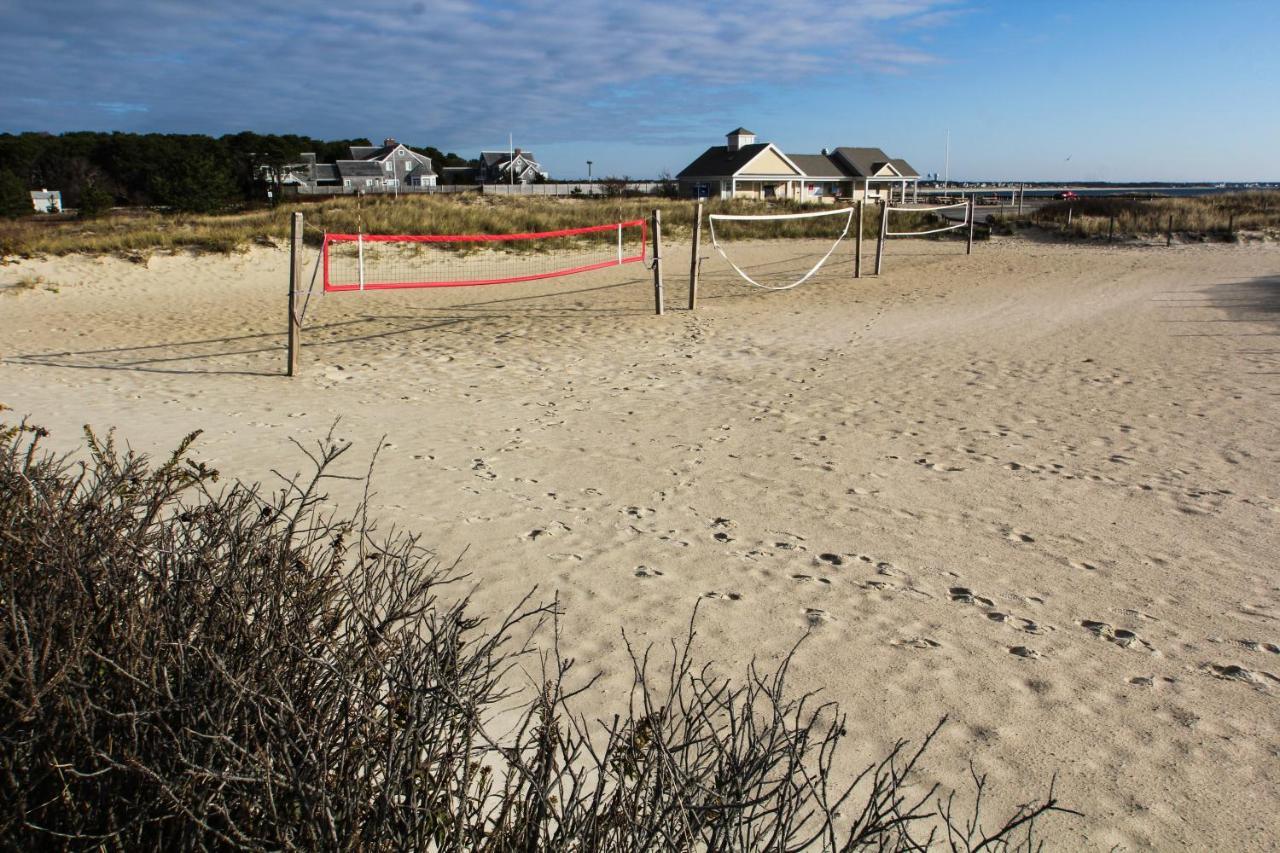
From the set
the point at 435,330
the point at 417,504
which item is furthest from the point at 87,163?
the point at 417,504

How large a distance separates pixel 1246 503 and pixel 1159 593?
1726mm

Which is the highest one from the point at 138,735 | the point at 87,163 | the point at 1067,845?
the point at 87,163

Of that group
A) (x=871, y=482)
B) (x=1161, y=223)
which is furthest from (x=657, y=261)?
(x=1161, y=223)

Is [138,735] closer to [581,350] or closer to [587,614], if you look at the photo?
[587,614]

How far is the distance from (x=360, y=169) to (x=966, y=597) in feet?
255

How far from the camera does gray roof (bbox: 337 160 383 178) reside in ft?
248

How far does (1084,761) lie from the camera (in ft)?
10.7

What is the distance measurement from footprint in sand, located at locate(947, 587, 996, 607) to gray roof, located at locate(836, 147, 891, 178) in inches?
2601

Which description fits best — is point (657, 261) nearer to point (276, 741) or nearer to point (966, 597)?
point (966, 597)

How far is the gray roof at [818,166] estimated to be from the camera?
212 ft

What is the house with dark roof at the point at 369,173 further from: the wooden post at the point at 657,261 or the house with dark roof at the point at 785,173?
the wooden post at the point at 657,261

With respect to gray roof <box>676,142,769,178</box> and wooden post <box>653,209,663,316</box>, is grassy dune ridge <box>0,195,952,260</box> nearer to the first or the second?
wooden post <box>653,209,663,316</box>

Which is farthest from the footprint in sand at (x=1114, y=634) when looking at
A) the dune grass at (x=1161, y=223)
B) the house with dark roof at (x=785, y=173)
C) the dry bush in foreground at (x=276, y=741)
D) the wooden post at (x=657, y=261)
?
the house with dark roof at (x=785, y=173)

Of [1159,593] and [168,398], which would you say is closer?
[1159,593]
